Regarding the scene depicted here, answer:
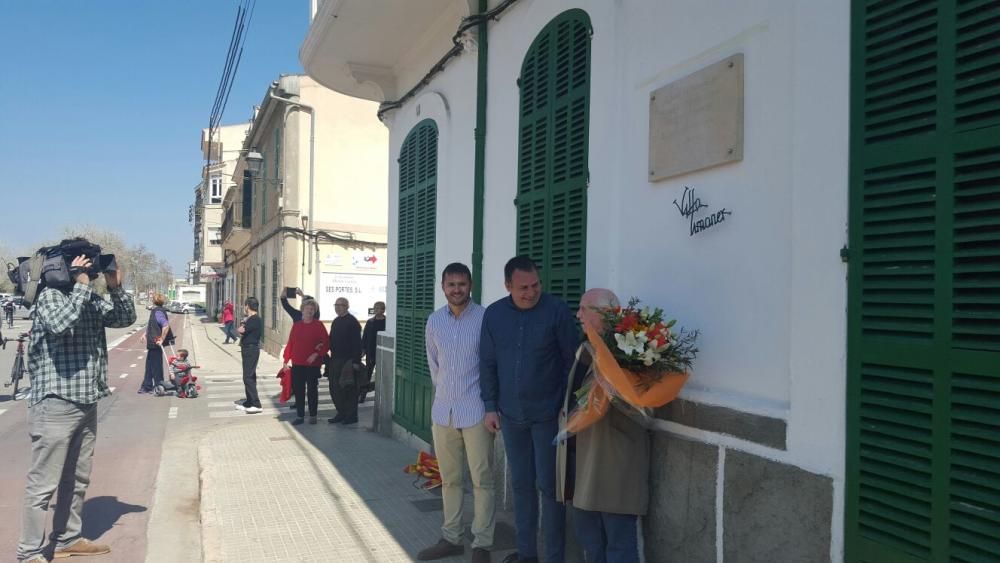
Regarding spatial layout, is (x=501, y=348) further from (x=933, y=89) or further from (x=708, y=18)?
(x=933, y=89)

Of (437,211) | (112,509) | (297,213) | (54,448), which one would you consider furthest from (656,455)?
(297,213)

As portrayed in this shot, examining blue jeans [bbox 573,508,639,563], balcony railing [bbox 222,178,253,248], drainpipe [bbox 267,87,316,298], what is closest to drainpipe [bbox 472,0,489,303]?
blue jeans [bbox 573,508,639,563]

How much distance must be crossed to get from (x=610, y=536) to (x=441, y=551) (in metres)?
1.44

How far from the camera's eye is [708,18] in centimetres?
341

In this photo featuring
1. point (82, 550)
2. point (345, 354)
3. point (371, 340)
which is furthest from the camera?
point (371, 340)

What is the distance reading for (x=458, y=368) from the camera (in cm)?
434

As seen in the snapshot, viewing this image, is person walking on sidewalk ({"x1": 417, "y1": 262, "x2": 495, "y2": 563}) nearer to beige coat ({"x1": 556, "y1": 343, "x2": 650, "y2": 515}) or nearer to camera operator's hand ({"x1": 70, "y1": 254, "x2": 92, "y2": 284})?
beige coat ({"x1": 556, "y1": 343, "x2": 650, "y2": 515})

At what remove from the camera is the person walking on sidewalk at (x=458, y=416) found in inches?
168

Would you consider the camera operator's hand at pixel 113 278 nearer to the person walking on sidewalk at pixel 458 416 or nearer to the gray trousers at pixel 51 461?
the gray trousers at pixel 51 461

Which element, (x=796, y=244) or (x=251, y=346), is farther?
(x=251, y=346)

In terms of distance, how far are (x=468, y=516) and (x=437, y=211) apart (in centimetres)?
318
